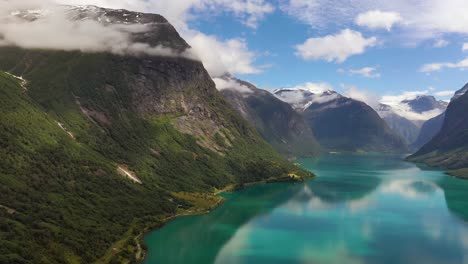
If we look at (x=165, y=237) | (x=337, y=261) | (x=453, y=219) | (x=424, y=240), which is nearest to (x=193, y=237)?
(x=165, y=237)

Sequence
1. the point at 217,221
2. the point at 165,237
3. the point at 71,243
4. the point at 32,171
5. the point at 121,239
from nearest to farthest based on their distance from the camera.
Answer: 1. the point at 71,243
2. the point at 121,239
3. the point at 165,237
4. the point at 32,171
5. the point at 217,221

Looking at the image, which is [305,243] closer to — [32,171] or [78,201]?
[78,201]

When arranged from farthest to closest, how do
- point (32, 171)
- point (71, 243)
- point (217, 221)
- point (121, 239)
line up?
point (217, 221) < point (32, 171) < point (121, 239) < point (71, 243)

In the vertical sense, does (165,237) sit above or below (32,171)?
below

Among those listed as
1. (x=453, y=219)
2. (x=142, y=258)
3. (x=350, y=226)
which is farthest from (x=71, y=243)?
(x=453, y=219)

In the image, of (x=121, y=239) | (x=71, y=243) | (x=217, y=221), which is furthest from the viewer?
(x=217, y=221)

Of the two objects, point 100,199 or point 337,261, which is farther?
point 100,199

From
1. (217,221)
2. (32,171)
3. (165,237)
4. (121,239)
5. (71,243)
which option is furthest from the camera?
(217,221)

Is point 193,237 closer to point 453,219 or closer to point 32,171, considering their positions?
point 32,171

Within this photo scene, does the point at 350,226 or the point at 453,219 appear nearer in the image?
the point at 350,226
